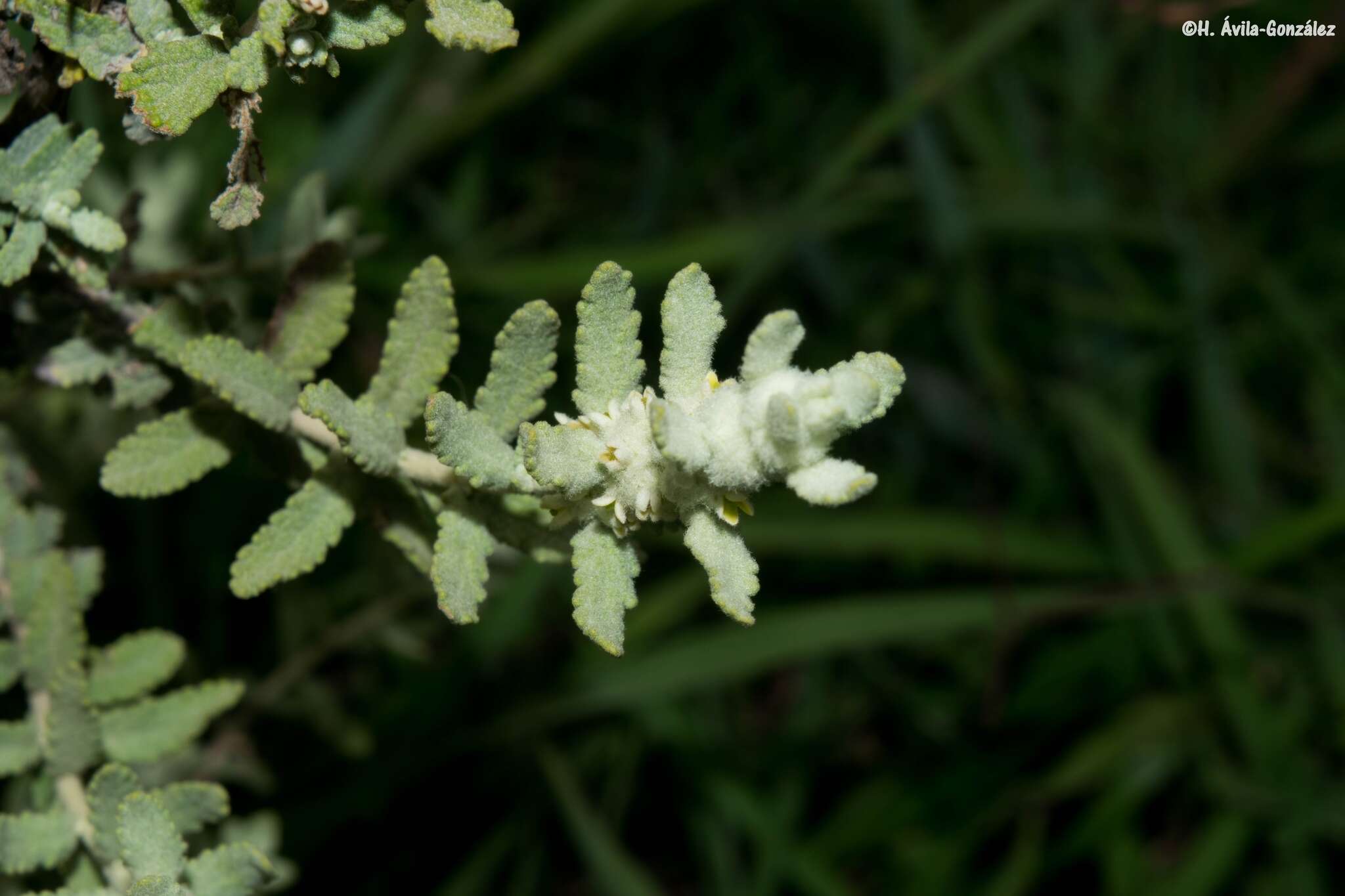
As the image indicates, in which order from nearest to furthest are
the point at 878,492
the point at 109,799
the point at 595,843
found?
the point at 109,799 < the point at 595,843 < the point at 878,492

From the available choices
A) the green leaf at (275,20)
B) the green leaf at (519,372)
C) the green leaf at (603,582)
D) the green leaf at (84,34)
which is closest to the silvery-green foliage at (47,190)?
the green leaf at (84,34)

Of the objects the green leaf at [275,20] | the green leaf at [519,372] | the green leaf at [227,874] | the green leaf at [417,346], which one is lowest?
the green leaf at [227,874]

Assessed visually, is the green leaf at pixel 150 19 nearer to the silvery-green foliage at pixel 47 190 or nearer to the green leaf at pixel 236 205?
the silvery-green foliage at pixel 47 190

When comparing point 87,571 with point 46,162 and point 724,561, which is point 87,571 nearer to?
point 46,162

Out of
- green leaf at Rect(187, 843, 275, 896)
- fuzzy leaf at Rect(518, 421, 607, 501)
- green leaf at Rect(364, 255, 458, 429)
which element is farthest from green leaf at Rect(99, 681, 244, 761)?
fuzzy leaf at Rect(518, 421, 607, 501)

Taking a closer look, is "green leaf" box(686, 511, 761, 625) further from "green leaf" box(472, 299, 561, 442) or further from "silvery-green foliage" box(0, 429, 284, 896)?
"silvery-green foliage" box(0, 429, 284, 896)

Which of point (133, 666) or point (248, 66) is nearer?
point (248, 66)

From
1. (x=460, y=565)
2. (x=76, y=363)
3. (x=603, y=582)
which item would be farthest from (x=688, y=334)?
(x=76, y=363)
